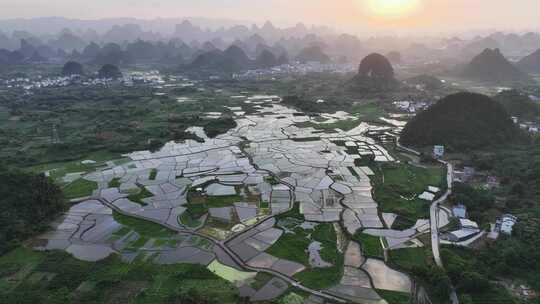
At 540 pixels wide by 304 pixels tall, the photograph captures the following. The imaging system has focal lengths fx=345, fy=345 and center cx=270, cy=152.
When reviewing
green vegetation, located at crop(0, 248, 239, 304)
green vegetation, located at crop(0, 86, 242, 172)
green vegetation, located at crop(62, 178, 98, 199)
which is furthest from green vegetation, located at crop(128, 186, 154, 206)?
green vegetation, located at crop(0, 86, 242, 172)

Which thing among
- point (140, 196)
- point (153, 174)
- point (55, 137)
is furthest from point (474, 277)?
point (55, 137)

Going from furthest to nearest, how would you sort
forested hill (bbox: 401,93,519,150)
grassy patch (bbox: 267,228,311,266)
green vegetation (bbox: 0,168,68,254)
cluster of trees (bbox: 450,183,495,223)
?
forested hill (bbox: 401,93,519,150) → cluster of trees (bbox: 450,183,495,223) → green vegetation (bbox: 0,168,68,254) → grassy patch (bbox: 267,228,311,266)

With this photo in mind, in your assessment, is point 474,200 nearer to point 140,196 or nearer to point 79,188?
point 140,196

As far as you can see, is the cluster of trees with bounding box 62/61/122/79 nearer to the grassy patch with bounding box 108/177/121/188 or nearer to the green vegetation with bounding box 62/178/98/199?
the green vegetation with bounding box 62/178/98/199

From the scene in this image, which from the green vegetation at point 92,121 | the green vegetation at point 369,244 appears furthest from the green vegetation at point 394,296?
the green vegetation at point 92,121

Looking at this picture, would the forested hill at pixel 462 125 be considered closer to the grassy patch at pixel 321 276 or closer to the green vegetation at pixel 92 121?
the green vegetation at pixel 92 121

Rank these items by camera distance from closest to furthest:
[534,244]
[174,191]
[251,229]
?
[534,244] → [251,229] → [174,191]

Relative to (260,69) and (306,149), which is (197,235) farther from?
(260,69)

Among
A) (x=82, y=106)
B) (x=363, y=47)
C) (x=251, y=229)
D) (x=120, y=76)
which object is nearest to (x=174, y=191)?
(x=251, y=229)
